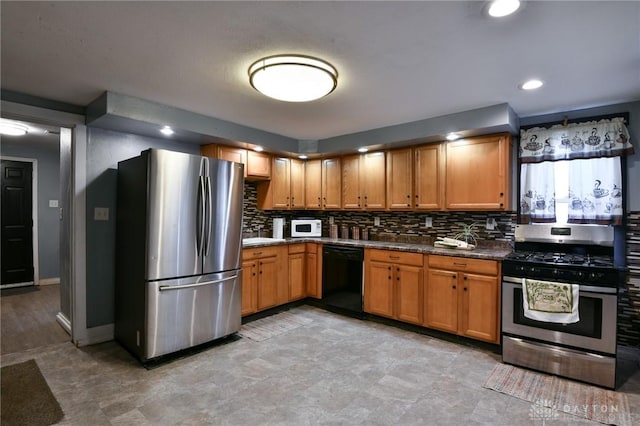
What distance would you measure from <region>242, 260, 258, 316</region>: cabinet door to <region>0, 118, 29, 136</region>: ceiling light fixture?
3.18m

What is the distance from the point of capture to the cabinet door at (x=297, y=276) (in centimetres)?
433

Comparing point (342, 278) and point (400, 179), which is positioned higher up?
point (400, 179)

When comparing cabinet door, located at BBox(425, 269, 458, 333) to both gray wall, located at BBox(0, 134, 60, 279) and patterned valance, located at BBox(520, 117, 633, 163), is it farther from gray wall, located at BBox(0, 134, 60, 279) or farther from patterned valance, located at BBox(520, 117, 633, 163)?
gray wall, located at BBox(0, 134, 60, 279)

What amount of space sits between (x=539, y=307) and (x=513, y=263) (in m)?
0.39

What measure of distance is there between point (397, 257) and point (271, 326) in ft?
5.33

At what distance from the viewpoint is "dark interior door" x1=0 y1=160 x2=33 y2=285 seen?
529 centimetres

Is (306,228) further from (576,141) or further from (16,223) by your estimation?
(16,223)

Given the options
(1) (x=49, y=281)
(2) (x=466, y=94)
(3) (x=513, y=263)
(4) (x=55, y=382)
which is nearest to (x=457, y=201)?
(3) (x=513, y=263)

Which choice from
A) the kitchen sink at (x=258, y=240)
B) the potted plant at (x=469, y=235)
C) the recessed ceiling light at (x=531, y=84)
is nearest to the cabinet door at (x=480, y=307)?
the potted plant at (x=469, y=235)

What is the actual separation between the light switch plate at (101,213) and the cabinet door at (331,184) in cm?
265

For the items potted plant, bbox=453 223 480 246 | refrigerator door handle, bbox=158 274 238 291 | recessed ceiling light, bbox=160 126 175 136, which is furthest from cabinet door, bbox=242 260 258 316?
potted plant, bbox=453 223 480 246

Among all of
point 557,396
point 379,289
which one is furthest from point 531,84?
point 379,289

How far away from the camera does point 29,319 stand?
3885mm

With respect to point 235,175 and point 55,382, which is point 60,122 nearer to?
point 235,175
